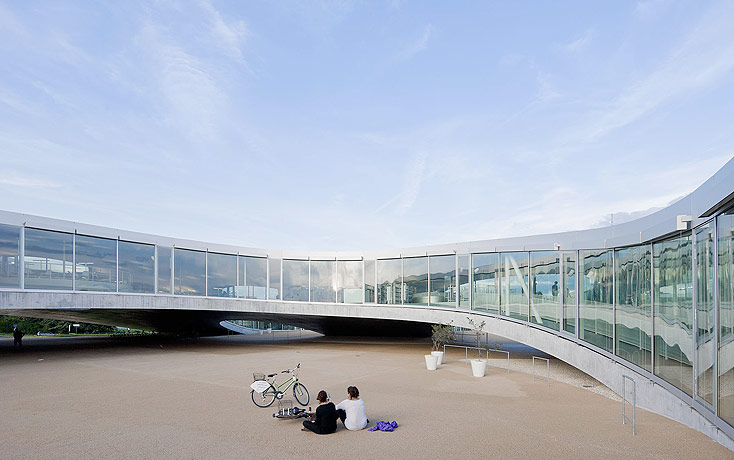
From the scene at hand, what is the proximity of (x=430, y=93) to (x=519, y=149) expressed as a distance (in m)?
6.94

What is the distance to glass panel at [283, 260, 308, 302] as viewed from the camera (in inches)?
1166

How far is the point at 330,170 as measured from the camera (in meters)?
36.6

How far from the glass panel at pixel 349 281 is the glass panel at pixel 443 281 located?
4.85m

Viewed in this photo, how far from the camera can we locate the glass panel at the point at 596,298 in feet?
43.3

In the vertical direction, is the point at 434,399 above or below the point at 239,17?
below

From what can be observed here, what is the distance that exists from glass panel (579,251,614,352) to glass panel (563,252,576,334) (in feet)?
1.66

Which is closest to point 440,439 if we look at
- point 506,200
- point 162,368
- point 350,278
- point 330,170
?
point 162,368

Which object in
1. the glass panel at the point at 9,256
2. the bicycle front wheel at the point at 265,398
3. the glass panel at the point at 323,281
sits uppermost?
the glass panel at the point at 9,256

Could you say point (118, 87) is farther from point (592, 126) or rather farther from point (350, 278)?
point (592, 126)

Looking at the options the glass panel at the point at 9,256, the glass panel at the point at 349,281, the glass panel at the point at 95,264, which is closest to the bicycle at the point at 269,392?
the glass panel at the point at 9,256

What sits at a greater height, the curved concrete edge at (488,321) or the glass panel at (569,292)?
the glass panel at (569,292)

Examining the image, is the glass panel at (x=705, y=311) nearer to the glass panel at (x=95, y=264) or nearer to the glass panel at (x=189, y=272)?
the glass panel at (x=95, y=264)

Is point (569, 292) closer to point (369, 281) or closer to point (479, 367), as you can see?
point (479, 367)

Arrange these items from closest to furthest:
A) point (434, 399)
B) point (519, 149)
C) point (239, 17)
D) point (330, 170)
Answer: point (434, 399) → point (239, 17) → point (519, 149) → point (330, 170)
